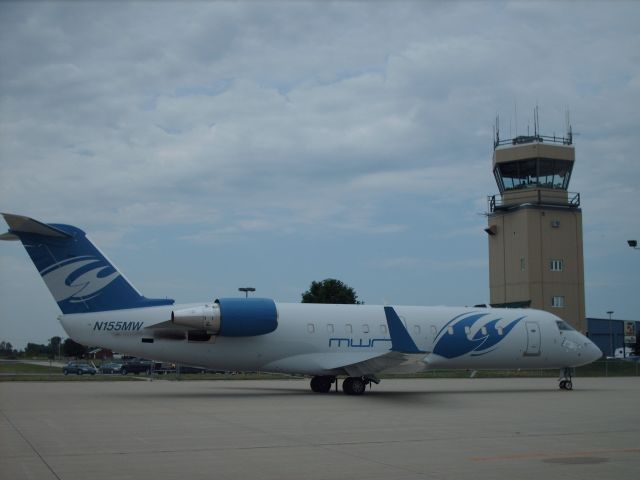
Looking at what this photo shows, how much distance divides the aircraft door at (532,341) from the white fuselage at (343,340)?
4cm

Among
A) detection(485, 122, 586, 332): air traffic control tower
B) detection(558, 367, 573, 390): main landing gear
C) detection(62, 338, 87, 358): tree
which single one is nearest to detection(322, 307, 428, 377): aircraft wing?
detection(558, 367, 573, 390): main landing gear

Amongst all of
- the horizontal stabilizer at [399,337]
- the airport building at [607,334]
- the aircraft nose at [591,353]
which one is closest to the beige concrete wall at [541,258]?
the airport building at [607,334]

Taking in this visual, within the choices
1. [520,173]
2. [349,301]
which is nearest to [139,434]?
[520,173]

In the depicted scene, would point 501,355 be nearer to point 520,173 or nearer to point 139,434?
point 139,434

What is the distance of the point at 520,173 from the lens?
177 feet

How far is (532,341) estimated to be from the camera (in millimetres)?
27000

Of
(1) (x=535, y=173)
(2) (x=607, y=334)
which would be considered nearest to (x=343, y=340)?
(1) (x=535, y=173)

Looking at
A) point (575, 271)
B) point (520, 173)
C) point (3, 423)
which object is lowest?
point (3, 423)

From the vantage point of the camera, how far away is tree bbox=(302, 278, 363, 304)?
62188 millimetres

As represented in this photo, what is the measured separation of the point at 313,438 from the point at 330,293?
50.2 m

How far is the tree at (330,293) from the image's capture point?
62.2m

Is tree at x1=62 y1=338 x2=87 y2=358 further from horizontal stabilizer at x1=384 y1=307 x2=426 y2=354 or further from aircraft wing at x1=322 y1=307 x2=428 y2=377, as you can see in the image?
horizontal stabilizer at x1=384 y1=307 x2=426 y2=354

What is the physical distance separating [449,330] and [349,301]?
37.1 meters

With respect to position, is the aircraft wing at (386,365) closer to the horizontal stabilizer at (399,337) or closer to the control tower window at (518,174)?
the horizontal stabilizer at (399,337)
